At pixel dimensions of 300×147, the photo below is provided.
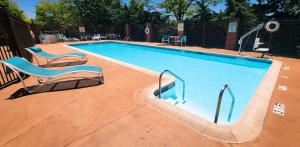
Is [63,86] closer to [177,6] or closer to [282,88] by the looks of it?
[282,88]

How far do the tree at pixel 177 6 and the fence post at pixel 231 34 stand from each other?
11964 mm

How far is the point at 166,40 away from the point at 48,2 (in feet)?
122

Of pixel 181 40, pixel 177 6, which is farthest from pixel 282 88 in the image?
pixel 177 6

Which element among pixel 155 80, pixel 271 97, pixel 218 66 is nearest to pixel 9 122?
pixel 155 80

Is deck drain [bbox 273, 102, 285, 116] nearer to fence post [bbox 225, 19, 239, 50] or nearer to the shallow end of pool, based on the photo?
the shallow end of pool

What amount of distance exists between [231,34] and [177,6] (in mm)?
12384

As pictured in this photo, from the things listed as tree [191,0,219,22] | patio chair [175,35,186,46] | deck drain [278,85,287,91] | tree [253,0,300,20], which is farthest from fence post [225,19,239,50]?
tree [253,0,300,20]

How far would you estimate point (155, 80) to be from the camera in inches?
171

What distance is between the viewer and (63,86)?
158 inches

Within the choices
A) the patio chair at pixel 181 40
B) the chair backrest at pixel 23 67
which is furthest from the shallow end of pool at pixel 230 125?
the patio chair at pixel 181 40

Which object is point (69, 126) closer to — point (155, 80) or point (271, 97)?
point (155, 80)

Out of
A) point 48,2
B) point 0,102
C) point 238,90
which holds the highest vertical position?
point 48,2

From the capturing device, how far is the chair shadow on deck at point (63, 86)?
3.57 m

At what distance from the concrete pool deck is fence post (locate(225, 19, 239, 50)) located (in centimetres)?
750
